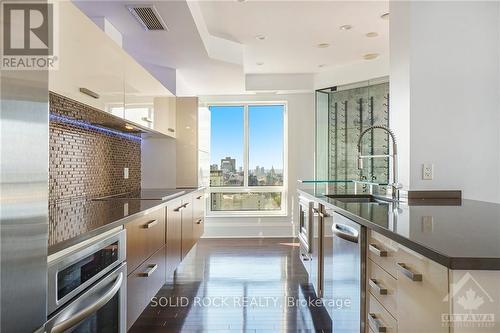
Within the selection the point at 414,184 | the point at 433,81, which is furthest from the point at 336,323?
the point at 433,81

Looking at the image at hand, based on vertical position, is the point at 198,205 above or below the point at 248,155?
below

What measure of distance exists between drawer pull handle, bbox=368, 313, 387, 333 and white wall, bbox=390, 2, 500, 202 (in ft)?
3.93

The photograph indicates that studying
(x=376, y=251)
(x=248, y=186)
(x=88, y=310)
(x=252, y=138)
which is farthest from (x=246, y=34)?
(x=88, y=310)

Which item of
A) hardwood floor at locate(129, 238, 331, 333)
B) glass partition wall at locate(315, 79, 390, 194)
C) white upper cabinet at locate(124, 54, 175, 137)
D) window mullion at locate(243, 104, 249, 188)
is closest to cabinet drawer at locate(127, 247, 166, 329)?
hardwood floor at locate(129, 238, 331, 333)

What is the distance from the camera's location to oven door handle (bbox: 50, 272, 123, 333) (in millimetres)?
1000

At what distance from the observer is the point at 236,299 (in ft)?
9.27

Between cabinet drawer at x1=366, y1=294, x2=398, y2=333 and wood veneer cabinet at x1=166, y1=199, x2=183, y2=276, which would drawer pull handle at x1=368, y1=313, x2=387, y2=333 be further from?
wood veneer cabinet at x1=166, y1=199, x2=183, y2=276

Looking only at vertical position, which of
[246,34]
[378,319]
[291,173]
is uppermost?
[246,34]

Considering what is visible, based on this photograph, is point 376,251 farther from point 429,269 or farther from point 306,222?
point 306,222

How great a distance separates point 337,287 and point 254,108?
439 centimetres

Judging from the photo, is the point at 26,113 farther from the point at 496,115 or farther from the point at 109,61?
the point at 496,115

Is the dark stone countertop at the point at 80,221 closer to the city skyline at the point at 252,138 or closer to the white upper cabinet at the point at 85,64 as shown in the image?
the white upper cabinet at the point at 85,64

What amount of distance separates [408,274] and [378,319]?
0.40m

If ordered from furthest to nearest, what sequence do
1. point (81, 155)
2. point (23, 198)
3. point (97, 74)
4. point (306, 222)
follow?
point (306, 222) < point (81, 155) < point (97, 74) < point (23, 198)
